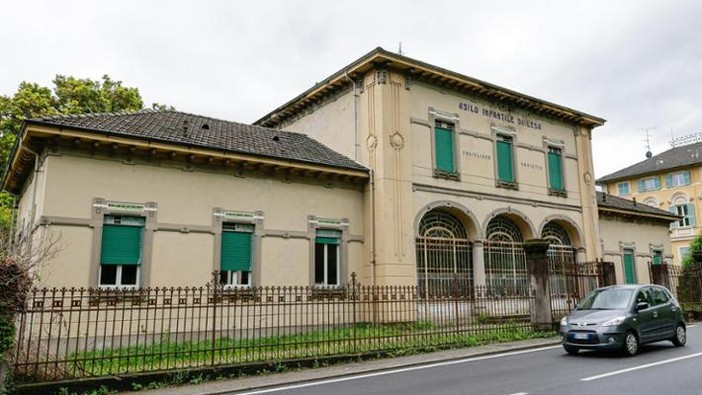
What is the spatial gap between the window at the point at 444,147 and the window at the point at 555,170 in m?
5.68

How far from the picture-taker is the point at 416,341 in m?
12.3

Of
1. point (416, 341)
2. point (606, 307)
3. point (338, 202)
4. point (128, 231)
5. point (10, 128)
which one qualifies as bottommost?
point (416, 341)

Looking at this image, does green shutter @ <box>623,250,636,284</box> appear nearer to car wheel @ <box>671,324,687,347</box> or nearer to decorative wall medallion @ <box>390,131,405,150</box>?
car wheel @ <box>671,324,687,347</box>

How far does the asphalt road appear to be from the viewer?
7.55m

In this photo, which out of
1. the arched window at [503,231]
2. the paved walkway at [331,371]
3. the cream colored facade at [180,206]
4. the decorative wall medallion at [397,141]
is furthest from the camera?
the arched window at [503,231]

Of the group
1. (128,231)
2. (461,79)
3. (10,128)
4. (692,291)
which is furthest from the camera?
(10,128)

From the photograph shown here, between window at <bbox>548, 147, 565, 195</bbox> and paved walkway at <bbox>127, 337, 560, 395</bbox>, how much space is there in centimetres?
1050

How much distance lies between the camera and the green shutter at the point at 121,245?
42.3 feet

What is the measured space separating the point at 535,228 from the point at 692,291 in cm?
654

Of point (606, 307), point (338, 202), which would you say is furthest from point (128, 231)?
point (606, 307)

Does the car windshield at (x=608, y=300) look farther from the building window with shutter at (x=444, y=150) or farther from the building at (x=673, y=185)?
the building at (x=673, y=185)

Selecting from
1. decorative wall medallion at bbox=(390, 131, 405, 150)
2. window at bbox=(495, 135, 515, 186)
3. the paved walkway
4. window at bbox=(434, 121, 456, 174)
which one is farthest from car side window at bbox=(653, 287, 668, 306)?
decorative wall medallion at bbox=(390, 131, 405, 150)

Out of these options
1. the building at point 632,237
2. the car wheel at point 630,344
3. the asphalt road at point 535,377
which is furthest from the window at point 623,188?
A: the car wheel at point 630,344

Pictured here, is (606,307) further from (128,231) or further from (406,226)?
(128,231)
